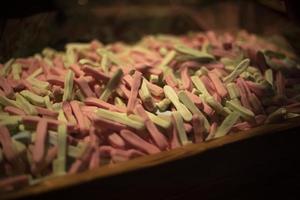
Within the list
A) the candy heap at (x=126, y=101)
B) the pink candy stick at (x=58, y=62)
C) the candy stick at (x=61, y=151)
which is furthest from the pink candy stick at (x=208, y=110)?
the pink candy stick at (x=58, y=62)

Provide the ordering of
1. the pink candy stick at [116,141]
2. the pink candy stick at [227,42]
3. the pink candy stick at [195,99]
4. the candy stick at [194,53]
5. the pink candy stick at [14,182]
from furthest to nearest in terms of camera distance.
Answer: the pink candy stick at [227,42] → the candy stick at [194,53] → the pink candy stick at [195,99] → the pink candy stick at [116,141] → the pink candy stick at [14,182]

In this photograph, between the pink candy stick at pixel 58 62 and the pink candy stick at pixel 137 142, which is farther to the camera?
the pink candy stick at pixel 58 62

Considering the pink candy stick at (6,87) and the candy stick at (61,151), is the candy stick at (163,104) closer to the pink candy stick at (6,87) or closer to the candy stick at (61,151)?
the candy stick at (61,151)

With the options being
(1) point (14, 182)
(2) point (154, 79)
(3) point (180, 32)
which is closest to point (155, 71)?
(2) point (154, 79)

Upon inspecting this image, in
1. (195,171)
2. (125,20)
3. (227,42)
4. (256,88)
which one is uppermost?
(125,20)

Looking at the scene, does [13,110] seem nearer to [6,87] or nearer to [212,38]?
[6,87]

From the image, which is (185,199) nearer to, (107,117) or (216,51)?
(107,117)
